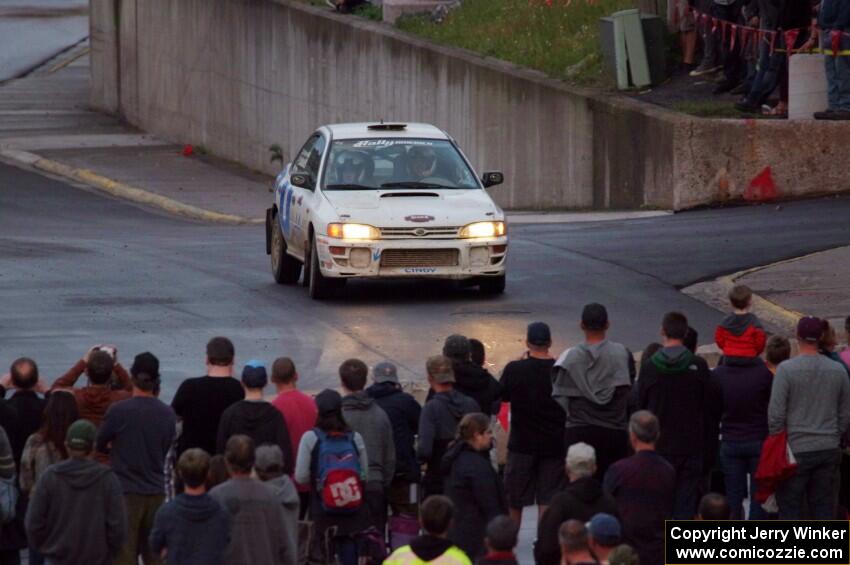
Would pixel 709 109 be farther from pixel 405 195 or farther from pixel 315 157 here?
pixel 405 195

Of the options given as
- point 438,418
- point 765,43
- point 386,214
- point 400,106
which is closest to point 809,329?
point 438,418

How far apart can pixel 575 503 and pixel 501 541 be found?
100 cm

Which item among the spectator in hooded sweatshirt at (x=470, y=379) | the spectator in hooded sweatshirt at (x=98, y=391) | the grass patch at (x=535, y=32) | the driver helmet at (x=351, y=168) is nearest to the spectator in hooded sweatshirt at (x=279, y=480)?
the spectator in hooded sweatshirt at (x=98, y=391)

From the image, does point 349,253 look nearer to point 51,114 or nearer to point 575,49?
point 575,49

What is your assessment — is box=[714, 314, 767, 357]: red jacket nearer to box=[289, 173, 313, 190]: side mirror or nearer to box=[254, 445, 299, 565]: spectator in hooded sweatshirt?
box=[254, 445, 299, 565]: spectator in hooded sweatshirt

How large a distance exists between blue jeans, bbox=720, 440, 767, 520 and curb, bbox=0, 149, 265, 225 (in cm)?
1826

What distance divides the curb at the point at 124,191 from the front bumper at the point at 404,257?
10739mm

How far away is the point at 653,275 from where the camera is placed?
65.6 feet

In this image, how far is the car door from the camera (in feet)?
63.8

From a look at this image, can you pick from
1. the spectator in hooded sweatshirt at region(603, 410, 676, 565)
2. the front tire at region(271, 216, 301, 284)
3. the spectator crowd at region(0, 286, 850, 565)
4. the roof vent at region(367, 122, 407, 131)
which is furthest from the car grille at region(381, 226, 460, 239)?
the spectator in hooded sweatshirt at region(603, 410, 676, 565)

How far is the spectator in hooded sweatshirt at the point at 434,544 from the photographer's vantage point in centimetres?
834

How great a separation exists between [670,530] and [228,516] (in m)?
2.28

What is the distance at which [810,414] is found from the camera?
Answer: 11.1 metres

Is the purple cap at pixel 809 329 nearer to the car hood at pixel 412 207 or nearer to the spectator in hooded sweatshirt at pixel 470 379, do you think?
the spectator in hooded sweatshirt at pixel 470 379
